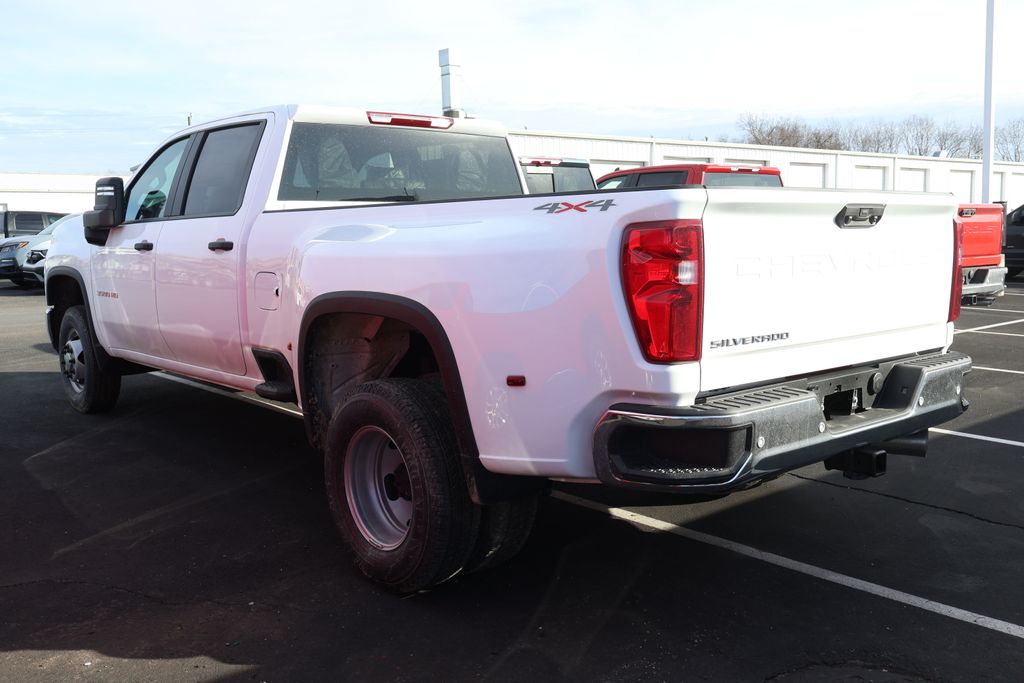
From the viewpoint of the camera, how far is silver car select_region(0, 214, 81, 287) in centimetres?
1936

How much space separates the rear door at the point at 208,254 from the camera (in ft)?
15.8

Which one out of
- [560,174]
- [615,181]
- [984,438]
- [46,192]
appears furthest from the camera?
[46,192]

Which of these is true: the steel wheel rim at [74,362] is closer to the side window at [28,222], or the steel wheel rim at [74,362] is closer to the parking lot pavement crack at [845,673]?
the parking lot pavement crack at [845,673]

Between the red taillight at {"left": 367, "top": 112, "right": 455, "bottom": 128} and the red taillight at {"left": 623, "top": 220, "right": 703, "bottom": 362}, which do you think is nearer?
the red taillight at {"left": 623, "top": 220, "right": 703, "bottom": 362}

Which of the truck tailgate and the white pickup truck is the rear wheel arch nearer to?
the white pickup truck

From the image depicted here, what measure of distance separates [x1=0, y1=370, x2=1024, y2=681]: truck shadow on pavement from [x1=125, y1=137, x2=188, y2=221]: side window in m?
1.65

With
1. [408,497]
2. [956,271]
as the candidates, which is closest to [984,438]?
[956,271]

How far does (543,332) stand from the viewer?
308 centimetres

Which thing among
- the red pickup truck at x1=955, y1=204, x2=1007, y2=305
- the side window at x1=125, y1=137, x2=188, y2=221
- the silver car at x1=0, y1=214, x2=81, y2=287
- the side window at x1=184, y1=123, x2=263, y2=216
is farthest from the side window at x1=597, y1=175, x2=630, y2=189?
the silver car at x1=0, y1=214, x2=81, y2=287

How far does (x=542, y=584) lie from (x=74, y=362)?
4.85 meters

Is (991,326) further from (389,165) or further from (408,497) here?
(408,497)

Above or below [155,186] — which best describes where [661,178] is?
above

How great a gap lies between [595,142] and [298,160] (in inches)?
1056

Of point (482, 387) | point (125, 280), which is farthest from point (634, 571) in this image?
point (125, 280)
